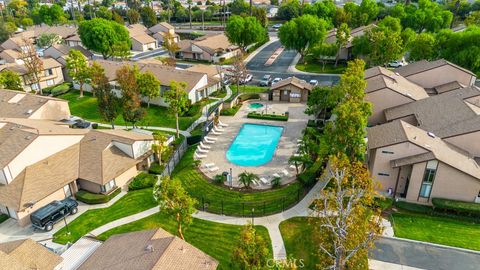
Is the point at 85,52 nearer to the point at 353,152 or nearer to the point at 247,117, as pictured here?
the point at 247,117

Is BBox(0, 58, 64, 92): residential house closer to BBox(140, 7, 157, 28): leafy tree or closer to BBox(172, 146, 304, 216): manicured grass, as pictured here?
BBox(172, 146, 304, 216): manicured grass

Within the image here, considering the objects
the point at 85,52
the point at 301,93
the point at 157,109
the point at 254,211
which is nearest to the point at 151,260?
the point at 254,211

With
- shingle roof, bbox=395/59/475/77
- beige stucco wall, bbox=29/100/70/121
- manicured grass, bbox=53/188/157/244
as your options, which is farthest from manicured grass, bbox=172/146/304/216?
shingle roof, bbox=395/59/475/77

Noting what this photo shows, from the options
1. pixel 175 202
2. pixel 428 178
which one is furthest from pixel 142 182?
pixel 428 178

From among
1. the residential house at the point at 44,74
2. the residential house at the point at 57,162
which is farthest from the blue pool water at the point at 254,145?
the residential house at the point at 44,74

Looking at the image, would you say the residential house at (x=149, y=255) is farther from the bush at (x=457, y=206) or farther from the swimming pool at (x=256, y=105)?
the swimming pool at (x=256, y=105)
